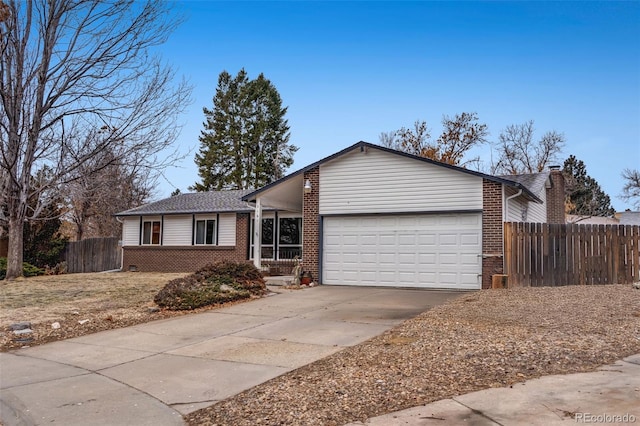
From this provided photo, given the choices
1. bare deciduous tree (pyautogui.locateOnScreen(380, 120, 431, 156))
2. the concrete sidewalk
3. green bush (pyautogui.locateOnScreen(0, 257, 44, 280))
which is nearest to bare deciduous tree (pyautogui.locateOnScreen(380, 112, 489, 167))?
bare deciduous tree (pyautogui.locateOnScreen(380, 120, 431, 156))

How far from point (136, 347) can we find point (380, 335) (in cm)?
385

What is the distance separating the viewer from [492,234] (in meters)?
13.9

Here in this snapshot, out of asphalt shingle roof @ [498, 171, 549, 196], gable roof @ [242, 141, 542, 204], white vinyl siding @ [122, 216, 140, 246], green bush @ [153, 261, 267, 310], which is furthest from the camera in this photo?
white vinyl siding @ [122, 216, 140, 246]

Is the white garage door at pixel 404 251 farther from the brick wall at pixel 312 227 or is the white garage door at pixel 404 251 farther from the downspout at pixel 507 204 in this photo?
the downspout at pixel 507 204

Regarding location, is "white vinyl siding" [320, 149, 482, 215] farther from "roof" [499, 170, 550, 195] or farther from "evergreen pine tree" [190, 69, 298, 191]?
"evergreen pine tree" [190, 69, 298, 191]

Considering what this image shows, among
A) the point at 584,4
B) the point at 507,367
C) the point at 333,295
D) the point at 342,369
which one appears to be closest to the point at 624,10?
the point at 584,4

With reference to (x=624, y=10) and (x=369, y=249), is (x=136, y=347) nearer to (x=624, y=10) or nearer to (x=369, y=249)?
(x=369, y=249)

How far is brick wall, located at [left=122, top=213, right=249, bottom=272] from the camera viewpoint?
23328 millimetres

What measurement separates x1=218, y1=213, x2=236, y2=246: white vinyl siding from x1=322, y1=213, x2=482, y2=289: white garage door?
27.3ft

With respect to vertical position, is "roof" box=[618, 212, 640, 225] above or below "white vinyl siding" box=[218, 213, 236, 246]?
above

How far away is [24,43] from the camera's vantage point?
16.7m

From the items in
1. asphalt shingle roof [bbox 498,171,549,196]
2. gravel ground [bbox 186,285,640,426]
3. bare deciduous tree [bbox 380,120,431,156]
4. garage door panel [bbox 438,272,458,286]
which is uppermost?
bare deciduous tree [bbox 380,120,431,156]

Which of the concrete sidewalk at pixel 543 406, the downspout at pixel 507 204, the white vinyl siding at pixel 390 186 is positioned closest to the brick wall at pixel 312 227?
the white vinyl siding at pixel 390 186

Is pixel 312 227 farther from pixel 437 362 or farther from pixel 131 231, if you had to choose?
pixel 131 231
